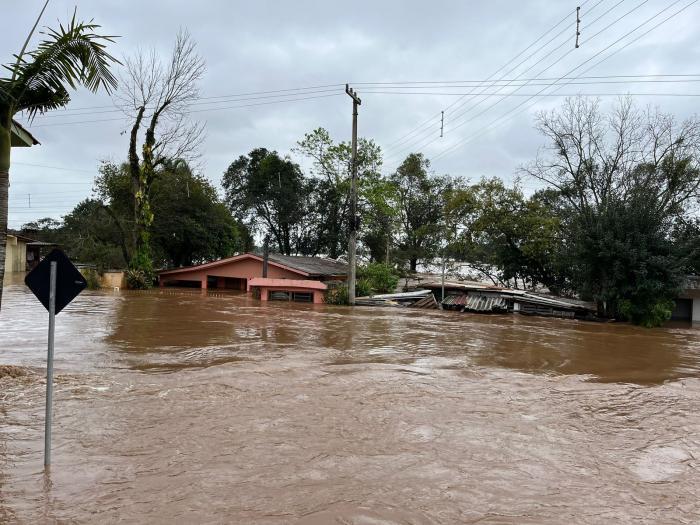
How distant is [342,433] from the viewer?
21.7 ft

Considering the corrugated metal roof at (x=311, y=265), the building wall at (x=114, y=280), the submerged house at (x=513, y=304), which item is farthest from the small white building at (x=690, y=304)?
the building wall at (x=114, y=280)

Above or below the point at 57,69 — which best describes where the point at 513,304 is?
below

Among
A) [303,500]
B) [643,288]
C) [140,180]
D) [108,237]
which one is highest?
[140,180]

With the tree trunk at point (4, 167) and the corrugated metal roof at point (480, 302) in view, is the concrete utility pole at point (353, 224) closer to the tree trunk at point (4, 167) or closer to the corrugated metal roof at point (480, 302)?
the corrugated metal roof at point (480, 302)

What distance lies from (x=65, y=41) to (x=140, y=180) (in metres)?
25.9

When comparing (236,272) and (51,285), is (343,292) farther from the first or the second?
(51,285)

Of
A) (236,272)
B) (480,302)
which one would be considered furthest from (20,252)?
(480,302)

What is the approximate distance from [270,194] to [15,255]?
75.3ft

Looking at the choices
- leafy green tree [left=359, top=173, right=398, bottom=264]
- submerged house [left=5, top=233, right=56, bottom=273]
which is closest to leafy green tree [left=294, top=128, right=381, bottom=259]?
leafy green tree [left=359, top=173, right=398, bottom=264]

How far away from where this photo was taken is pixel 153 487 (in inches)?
193

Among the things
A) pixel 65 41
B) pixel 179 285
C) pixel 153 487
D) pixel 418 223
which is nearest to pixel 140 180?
pixel 179 285

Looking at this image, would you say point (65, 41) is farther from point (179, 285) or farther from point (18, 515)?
point (179, 285)

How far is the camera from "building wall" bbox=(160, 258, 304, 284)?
32.0 meters

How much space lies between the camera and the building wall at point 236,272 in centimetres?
3203
